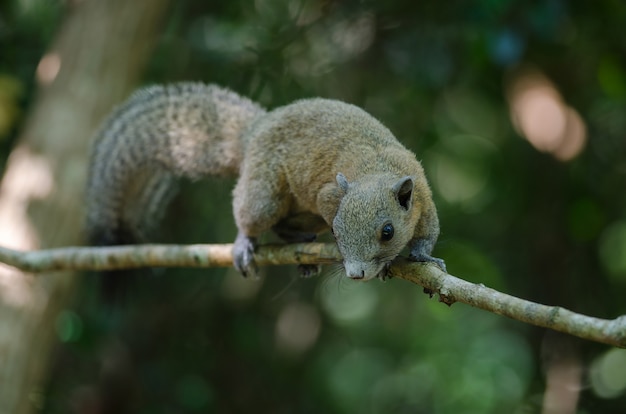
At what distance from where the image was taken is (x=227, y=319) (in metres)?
8.06

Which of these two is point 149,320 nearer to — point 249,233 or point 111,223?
point 111,223

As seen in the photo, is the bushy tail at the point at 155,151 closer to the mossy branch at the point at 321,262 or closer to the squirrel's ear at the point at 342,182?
the mossy branch at the point at 321,262

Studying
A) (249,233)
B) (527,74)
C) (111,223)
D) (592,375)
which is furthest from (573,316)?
(527,74)

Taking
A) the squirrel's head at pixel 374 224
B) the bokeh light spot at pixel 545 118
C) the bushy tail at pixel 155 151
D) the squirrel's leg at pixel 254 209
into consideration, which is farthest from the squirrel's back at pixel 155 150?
the bokeh light spot at pixel 545 118

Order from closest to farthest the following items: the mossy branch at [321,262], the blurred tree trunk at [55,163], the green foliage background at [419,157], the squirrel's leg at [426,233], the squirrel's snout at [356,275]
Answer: the mossy branch at [321,262] < the squirrel's snout at [356,275] < the squirrel's leg at [426,233] < the blurred tree trunk at [55,163] < the green foliage background at [419,157]

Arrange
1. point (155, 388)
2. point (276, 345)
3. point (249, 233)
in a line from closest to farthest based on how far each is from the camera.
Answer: point (249, 233)
point (155, 388)
point (276, 345)

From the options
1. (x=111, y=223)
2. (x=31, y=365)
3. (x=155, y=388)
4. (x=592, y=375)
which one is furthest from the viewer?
(x=155, y=388)

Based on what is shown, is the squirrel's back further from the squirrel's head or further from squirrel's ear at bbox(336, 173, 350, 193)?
the squirrel's head

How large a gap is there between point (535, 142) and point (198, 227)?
3.54 m

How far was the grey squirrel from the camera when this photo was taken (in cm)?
367

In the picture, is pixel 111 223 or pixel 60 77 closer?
pixel 111 223

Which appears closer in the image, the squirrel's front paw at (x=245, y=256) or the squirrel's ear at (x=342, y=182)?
the squirrel's ear at (x=342, y=182)

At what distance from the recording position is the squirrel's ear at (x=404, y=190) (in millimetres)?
3662

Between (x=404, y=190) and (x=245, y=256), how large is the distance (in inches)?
50.6
